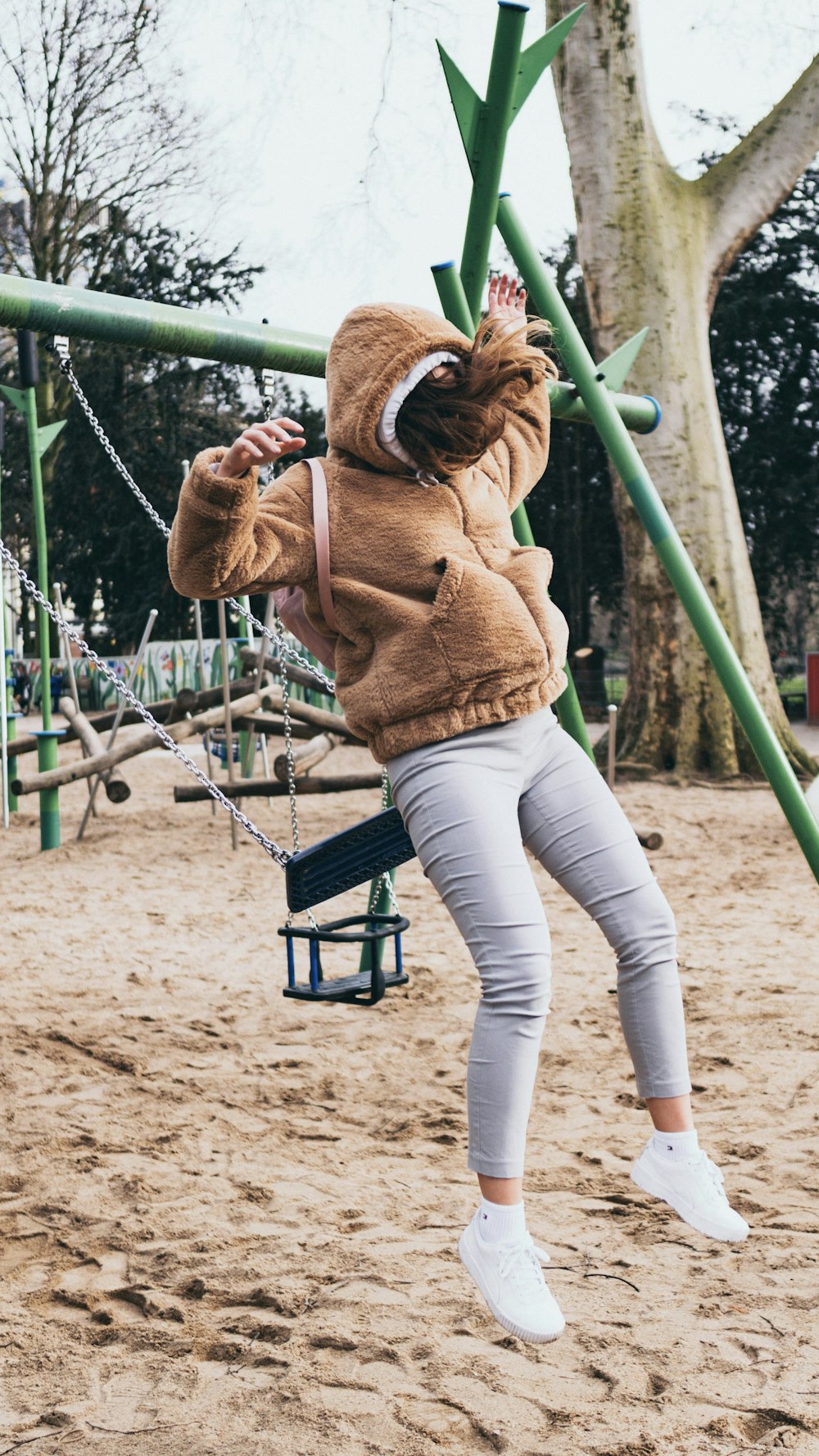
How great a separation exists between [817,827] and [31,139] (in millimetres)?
15373

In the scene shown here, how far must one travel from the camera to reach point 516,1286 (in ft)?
6.10

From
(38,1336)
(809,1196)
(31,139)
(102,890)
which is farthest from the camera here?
(31,139)

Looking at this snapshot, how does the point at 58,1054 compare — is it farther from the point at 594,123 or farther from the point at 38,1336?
the point at 594,123

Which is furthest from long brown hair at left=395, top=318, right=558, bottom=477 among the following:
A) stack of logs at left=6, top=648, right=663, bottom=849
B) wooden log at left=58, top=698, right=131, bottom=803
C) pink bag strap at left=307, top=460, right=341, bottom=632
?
wooden log at left=58, top=698, right=131, bottom=803

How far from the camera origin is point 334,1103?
11.2ft

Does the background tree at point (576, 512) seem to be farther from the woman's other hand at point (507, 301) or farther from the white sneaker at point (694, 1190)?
the white sneaker at point (694, 1190)

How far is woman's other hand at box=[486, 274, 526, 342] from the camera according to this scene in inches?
92.9

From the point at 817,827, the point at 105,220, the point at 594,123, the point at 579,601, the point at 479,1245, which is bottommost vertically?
the point at 479,1245

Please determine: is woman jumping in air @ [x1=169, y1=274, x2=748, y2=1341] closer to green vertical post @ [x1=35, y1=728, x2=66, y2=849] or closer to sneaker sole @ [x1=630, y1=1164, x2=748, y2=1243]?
sneaker sole @ [x1=630, y1=1164, x2=748, y2=1243]

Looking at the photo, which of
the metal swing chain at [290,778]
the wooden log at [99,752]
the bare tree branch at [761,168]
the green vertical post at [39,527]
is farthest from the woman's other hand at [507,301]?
the bare tree branch at [761,168]

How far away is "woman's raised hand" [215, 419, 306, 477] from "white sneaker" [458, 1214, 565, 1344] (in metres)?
1.18

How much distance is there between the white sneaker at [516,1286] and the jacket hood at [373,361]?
1.20m

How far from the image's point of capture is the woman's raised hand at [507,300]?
7.94ft

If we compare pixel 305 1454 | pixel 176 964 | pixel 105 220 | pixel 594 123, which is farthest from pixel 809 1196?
pixel 105 220
